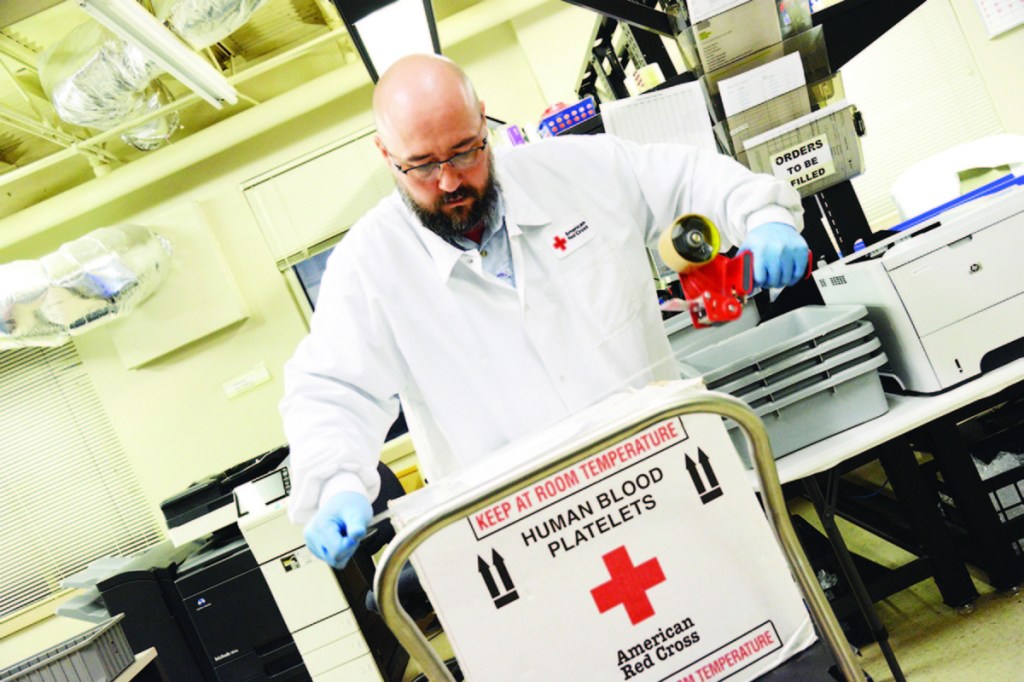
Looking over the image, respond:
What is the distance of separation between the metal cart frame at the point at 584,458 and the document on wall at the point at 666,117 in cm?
119

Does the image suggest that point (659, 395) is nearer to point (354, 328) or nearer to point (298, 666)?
point (354, 328)

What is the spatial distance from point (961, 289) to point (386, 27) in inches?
64.4

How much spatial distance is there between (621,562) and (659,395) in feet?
0.65

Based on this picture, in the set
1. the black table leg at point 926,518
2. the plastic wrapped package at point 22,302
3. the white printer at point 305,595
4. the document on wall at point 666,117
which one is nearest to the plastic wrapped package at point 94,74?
the plastic wrapped package at point 22,302

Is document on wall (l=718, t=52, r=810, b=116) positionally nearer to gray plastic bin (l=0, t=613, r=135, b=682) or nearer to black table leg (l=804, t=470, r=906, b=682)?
black table leg (l=804, t=470, r=906, b=682)

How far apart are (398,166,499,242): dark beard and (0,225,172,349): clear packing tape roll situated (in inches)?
116

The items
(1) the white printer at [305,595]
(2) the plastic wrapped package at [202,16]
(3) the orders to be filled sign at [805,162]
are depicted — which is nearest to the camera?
(3) the orders to be filled sign at [805,162]

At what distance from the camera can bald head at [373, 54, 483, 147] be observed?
3.91ft

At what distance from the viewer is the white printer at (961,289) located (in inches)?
54.7

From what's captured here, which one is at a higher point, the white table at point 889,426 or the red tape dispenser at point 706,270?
the red tape dispenser at point 706,270

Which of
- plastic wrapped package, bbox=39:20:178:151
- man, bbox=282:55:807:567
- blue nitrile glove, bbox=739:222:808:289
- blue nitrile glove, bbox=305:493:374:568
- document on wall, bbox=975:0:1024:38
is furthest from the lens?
document on wall, bbox=975:0:1024:38

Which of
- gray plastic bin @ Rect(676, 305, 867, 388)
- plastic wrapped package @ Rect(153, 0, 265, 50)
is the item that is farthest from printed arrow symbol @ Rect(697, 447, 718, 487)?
plastic wrapped package @ Rect(153, 0, 265, 50)

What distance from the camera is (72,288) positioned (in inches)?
137

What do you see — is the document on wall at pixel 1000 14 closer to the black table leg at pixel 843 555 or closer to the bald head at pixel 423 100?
the black table leg at pixel 843 555
